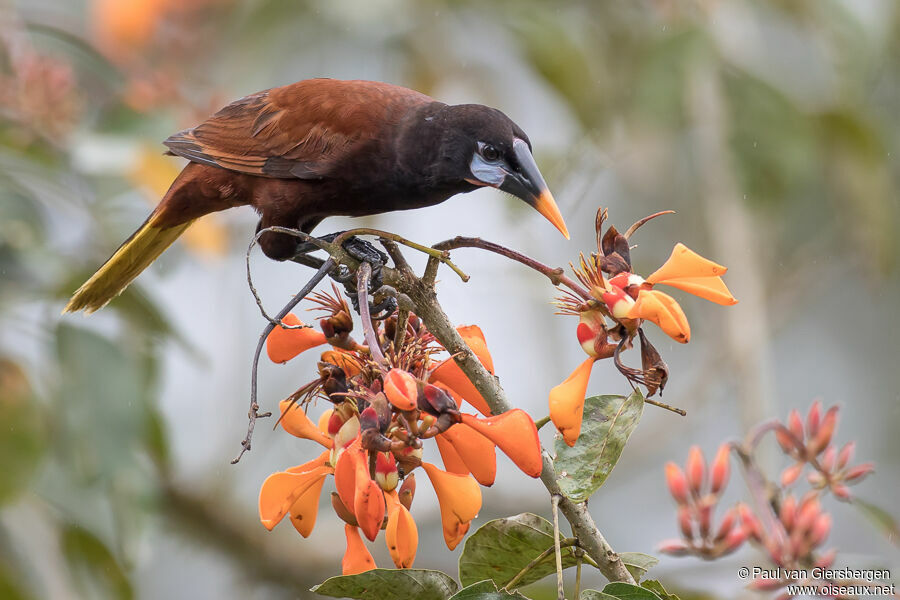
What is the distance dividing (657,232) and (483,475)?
463 centimetres

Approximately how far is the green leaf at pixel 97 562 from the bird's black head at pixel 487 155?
136 centimetres

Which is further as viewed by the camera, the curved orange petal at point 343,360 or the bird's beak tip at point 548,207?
the bird's beak tip at point 548,207

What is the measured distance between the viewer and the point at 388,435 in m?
1.17

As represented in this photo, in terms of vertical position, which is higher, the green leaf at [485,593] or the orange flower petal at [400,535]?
the orange flower petal at [400,535]

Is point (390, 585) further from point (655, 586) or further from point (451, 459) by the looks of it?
point (655, 586)

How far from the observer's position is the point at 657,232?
18.6ft

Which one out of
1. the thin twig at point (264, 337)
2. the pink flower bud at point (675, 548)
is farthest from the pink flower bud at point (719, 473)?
the thin twig at point (264, 337)

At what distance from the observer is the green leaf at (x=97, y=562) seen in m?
2.54

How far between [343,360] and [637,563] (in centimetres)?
47

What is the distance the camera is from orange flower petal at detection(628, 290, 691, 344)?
1171 mm

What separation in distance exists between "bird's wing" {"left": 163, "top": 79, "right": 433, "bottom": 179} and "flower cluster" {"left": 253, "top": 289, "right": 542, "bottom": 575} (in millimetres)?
803

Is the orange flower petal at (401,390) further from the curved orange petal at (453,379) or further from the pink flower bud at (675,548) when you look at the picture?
the pink flower bud at (675,548)

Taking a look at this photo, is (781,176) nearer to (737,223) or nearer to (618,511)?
(737,223)

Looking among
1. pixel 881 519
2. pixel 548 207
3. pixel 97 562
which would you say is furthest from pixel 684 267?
pixel 97 562
